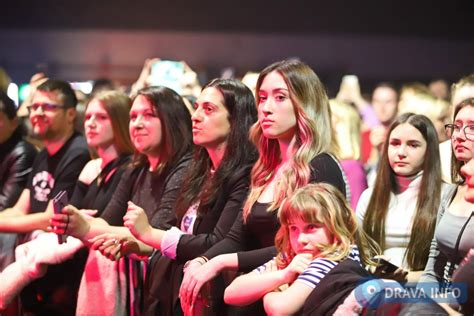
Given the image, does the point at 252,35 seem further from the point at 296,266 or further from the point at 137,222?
the point at 296,266

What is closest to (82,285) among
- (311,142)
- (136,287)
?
(136,287)

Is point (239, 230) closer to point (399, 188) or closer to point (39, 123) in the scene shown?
point (399, 188)

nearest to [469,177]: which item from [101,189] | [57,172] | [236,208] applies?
[236,208]

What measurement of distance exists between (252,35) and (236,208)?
6194 mm

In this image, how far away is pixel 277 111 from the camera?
11.3 feet

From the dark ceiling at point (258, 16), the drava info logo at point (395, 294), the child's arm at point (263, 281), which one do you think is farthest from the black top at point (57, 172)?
the dark ceiling at point (258, 16)

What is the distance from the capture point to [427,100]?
521 cm

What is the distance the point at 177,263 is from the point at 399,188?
40.5 inches

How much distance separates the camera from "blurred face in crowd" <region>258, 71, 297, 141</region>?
136 inches

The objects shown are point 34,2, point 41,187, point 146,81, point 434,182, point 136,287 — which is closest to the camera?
point 434,182

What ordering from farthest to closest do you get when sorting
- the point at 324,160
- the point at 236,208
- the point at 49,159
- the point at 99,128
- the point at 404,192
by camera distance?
the point at 49,159 → the point at 99,128 → the point at 404,192 → the point at 236,208 → the point at 324,160

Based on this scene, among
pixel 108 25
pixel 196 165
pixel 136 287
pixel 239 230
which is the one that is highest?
pixel 108 25

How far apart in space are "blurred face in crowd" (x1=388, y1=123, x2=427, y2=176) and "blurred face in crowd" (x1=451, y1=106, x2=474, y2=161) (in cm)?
59

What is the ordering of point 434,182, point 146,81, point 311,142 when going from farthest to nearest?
1. point 146,81
2. point 434,182
3. point 311,142
